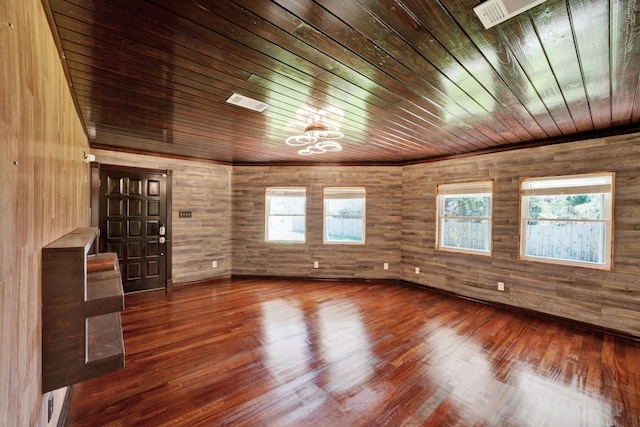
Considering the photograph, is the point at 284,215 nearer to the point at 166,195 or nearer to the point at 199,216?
the point at 199,216

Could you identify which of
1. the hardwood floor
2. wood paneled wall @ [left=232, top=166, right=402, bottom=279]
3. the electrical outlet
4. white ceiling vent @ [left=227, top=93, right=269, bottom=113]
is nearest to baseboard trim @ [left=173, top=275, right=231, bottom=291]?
wood paneled wall @ [left=232, top=166, right=402, bottom=279]

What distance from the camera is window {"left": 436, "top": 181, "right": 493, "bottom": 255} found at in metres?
4.42

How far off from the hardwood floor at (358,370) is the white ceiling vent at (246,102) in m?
2.50

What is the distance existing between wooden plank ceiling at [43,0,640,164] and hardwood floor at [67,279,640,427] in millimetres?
2502

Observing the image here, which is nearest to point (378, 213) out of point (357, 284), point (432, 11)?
point (357, 284)

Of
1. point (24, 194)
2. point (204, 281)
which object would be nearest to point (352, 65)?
point (24, 194)

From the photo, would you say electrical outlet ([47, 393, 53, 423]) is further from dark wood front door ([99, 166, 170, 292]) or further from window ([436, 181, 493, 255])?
window ([436, 181, 493, 255])

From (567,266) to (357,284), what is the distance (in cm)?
320

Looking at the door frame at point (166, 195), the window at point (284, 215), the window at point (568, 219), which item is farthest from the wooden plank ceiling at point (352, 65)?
the window at point (284, 215)

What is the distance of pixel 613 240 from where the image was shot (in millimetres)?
3299

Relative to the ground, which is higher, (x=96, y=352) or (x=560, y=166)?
(x=560, y=166)

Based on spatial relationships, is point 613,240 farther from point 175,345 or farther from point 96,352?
point 175,345

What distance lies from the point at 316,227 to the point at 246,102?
3.42 m

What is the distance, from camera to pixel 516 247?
13.3 ft
